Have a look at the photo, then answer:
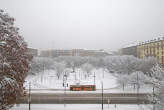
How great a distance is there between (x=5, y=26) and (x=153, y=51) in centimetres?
6680

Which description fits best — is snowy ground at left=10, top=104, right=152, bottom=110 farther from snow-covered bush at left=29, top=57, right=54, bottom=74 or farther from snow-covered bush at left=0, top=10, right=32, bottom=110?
snow-covered bush at left=29, top=57, right=54, bottom=74

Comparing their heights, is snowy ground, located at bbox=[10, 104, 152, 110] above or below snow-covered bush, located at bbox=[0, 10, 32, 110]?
below

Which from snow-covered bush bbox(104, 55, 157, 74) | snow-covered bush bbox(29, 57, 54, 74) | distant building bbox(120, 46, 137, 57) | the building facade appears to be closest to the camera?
snow-covered bush bbox(104, 55, 157, 74)

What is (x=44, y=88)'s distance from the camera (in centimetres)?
3462

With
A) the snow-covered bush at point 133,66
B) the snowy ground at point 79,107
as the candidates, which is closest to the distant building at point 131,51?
the snow-covered bush at point 133,66

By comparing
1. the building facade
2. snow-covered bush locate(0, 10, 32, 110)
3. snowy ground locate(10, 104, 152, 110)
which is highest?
the building facade

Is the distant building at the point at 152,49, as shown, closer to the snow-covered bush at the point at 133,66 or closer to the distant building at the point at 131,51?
the distant building at the point at 131,51

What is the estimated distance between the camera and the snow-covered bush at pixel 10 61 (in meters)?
7.19

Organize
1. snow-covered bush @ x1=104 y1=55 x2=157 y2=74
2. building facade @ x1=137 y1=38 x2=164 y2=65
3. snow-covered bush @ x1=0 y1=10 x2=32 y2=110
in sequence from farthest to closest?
building facade @ x1=137 y1=38 x2=164 y2=65 < snow-covered bush @ x1=104 y1=55 x2=157 y2=74 < snow-covered bush @ x1=0 y1=10 x2=32 y2=110

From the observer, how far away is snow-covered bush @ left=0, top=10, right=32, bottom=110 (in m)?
7.19

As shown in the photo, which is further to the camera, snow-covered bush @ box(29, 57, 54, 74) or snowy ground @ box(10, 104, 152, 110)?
snow-covered bush @ box(29, 57, 54, 74)

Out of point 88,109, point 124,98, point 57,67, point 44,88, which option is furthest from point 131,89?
point 57,67

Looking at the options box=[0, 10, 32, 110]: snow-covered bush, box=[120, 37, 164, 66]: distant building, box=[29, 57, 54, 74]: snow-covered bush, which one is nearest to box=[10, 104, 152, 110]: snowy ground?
box=[0, 10, 32, 110]: snow-covered bush

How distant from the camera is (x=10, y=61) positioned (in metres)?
7.52
